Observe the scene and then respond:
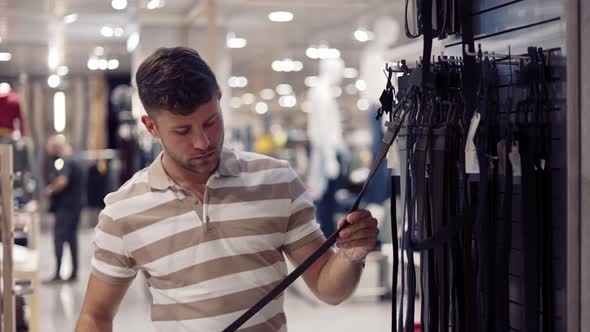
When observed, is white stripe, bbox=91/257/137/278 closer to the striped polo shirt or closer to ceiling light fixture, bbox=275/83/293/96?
the striped polo shirt

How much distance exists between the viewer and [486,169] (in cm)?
175

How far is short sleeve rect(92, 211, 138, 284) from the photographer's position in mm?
1998

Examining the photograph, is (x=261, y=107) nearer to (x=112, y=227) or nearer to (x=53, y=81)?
(x=53, y=81)

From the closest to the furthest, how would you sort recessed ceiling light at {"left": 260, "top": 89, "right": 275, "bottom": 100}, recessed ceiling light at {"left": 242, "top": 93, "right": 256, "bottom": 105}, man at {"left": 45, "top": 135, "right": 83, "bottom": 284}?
man at {"left": 45, "top": 135, "right": 83, "bottom": 284}, recessed ceiling light at {"left": 260, "top": 89, "right": 275, "bottom": 100}, recessed ceiling light at {"left": 242, "top": 93, "right": 256, "bottom": 105}

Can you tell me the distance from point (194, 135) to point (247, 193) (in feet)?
0.74

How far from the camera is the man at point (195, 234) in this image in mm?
1934

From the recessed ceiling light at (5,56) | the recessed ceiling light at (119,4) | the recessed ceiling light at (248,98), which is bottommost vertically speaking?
the recessed ceiling light at (248,98)

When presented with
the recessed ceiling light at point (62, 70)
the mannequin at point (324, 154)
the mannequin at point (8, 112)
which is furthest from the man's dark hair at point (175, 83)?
the recessed ceiling light at point (62, 70)

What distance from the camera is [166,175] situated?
6.64 feet

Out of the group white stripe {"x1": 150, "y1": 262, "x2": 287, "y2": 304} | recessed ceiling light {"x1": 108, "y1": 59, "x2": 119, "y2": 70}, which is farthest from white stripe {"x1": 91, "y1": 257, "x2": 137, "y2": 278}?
recessed ceiling light {"x1": 108, "y1": 59, "x2": 119, "y2": 70}

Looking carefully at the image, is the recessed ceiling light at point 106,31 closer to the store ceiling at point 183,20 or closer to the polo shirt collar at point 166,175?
the store ceiling at point 183,20

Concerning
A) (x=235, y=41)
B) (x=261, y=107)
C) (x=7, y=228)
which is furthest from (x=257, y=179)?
(x=261, y=107)

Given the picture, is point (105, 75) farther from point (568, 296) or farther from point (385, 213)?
point (568, 296)

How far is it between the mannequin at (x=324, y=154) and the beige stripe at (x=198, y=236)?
7.12 m
